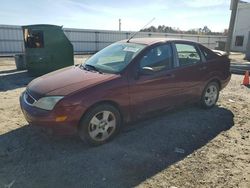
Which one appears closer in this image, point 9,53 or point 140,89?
point 140,89

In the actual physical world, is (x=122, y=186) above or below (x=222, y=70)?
below

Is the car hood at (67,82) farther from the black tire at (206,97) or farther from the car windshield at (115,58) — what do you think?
the black tire at (206,97)

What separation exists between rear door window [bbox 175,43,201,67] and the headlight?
259 cm

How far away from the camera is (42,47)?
10.5 m

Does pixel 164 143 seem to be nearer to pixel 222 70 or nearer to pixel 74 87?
pixel 74 87

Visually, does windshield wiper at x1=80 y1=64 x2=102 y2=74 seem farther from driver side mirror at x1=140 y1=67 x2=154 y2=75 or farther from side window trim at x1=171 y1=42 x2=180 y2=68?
side window trim at x1=171 y1=42 x2=180 y2=68

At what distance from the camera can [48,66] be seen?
10.6m

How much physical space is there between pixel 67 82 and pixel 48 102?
1.60ft

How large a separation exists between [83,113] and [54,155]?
0.77m

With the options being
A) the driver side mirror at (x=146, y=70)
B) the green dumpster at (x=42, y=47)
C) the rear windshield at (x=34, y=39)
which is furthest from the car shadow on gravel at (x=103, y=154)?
the rear windshield at (x=34, y=39)

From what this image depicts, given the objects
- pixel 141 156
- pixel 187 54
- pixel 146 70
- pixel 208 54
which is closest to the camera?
pixel 141 156

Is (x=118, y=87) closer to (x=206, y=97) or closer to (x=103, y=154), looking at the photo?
(x=103, y=154)

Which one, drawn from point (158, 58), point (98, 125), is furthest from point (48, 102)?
point (158, 58)

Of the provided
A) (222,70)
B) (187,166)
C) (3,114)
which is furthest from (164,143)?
(3,114)
